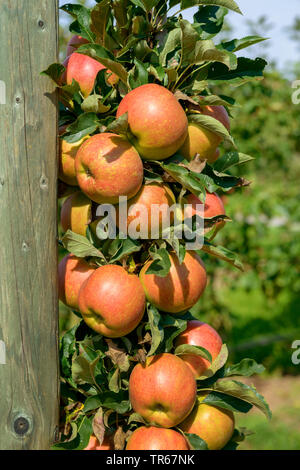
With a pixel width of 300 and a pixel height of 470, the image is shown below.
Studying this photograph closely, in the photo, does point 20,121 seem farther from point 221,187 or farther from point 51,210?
point 221,187

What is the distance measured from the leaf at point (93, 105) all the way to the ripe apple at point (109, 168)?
3.4 inches

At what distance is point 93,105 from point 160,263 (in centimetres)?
43

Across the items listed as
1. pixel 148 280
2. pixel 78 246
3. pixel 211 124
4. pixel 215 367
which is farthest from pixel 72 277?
pixel 211 124

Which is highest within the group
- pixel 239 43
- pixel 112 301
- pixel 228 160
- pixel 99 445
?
pixel 239 43

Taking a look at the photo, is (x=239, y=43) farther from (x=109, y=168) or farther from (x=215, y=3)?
(x=109, y=168)

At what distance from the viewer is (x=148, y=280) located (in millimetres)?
1281

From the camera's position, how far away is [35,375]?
1.23 meters

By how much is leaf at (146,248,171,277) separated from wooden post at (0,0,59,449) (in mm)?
257

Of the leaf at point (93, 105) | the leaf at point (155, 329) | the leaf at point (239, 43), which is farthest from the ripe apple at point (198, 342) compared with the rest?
the leaf at point (239, 43)

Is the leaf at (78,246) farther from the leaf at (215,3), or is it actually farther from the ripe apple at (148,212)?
the leaf at (215,3)

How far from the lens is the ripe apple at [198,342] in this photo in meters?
1.34

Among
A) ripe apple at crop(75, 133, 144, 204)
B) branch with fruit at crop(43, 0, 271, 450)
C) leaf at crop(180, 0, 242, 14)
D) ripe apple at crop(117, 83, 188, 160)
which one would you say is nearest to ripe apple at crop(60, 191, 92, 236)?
branch with fruit at crop(43, 0, 271, 450)

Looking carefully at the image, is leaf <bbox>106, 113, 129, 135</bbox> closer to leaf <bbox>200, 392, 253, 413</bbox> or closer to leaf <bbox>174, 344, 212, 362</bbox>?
leaf <bbox>174, 344, 212, 362</bbox>

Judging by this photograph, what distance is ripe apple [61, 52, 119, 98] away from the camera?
1.37 m
